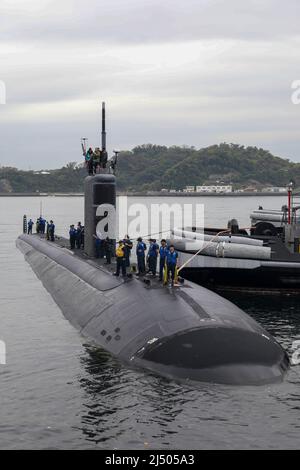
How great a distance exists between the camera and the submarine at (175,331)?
16.1 meters

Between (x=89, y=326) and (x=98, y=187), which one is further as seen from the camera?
(x=98, y=187)

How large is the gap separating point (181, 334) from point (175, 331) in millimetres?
266

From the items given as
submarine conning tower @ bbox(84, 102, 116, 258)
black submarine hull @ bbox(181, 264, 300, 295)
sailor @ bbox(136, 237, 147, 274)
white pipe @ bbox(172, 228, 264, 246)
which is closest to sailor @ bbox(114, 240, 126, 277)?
sailor @ bbox(136, 237, 147, 274)

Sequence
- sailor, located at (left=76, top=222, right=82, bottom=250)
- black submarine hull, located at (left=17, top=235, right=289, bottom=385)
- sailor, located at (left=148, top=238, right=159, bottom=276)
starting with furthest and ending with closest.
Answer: sailor, located at (left=76, top=222, right=82, bottom=250) < sailor, located at (left=148, top=238, right=159, bottom=276) < black submarine hull, located at (left=17, top=235, right=289, bottom=385)

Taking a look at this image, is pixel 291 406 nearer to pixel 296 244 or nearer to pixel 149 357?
pixel 149 357

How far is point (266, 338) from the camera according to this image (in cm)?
1742

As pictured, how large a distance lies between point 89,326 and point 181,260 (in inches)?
586

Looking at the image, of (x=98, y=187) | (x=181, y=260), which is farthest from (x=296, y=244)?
(x=98, y=187)

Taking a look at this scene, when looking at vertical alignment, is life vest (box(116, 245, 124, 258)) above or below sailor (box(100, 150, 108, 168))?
below

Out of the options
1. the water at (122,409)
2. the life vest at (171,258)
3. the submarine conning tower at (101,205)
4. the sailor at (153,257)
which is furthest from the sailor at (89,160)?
the water at (122,409)

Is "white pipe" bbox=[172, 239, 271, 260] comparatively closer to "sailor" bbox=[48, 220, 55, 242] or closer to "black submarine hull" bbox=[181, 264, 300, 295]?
"black submarine hull" bbox=[181, 264, 300, 295]

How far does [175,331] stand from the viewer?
55.3 ft

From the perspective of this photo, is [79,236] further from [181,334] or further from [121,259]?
[181,334]

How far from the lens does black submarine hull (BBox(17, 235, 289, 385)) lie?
52.9ft
